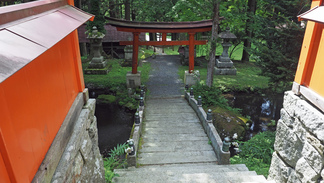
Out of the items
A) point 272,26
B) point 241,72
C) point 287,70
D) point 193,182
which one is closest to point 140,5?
point 241,72

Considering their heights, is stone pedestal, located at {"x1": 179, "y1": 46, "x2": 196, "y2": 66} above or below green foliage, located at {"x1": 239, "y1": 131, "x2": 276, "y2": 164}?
above

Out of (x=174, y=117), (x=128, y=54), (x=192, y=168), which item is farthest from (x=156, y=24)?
(x=192, y=168)

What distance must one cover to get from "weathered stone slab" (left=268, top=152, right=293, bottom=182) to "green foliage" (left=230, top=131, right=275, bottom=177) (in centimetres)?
244

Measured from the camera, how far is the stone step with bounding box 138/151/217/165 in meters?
6.10

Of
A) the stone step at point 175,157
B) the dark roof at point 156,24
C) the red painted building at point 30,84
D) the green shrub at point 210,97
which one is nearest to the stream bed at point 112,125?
the stone step at point 175,157

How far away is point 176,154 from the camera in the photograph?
644 centimetres

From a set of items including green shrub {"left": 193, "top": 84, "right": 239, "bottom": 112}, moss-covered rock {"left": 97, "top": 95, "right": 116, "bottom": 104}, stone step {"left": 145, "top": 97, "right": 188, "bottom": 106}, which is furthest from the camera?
moss-covered rock {"left": 97, "top": 95, "right": 116, "bottom": 104}

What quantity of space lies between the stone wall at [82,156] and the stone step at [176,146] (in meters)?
3.10

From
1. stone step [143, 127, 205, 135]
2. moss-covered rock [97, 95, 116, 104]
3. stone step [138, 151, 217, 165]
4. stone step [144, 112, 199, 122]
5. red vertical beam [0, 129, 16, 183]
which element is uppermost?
red vertical beam [0, 129, 16, 183]

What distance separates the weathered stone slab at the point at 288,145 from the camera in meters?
2.89

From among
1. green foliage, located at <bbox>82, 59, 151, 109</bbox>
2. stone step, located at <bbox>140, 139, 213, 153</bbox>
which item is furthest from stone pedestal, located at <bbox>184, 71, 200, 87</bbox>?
stone step, located at <bbox>140, 139, 213, 153</bbox>

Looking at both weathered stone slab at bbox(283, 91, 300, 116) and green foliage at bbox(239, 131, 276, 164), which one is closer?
weathered stone slab at bbox(283, 91, 300, 116)

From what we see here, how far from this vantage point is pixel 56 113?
2.34 m

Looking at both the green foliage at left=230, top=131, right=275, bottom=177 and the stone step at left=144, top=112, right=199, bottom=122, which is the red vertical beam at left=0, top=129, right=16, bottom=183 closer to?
the green foliage at left=230, top=131, right=275, bottom=177
